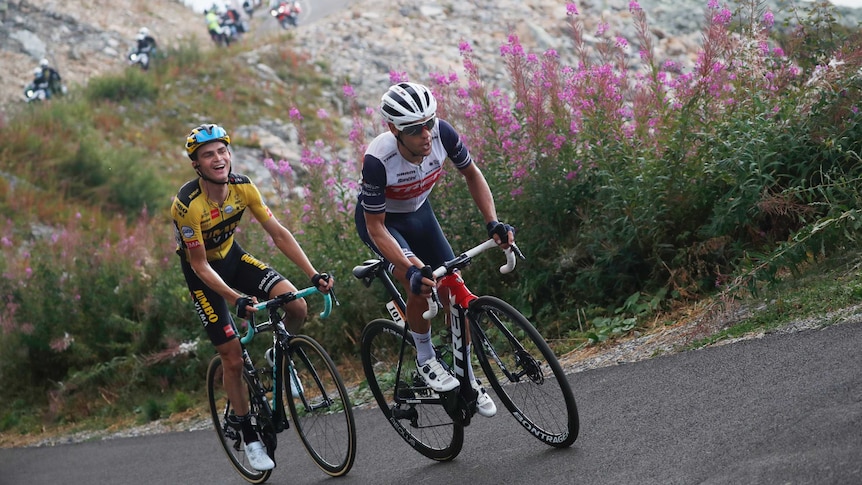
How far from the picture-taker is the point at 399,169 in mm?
6305

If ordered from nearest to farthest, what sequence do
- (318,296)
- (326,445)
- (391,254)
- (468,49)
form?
1. (391,254)
2. (326,445)
3. (468,49)
4. (318,296)

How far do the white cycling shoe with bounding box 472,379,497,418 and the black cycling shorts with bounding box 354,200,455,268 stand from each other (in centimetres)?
95

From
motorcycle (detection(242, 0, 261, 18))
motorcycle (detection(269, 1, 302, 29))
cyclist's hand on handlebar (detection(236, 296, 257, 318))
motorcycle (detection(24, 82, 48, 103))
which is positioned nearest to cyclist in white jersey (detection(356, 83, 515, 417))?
cyclist's hand on handlebar (detection(236, 296, 257, 318))

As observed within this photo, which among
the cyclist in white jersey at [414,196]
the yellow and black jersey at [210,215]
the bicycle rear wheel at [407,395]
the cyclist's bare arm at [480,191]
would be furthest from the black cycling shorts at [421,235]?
the yellow and black jersey at [210,215]

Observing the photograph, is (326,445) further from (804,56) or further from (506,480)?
(804,56)

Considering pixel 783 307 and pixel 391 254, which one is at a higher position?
pixel 391 254

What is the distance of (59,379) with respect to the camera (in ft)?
46.9

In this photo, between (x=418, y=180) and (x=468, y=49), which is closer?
(x=418, y=180)

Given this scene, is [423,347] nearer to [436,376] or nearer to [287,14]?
[436,376]

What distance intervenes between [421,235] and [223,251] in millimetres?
1725

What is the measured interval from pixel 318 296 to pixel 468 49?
3460mm

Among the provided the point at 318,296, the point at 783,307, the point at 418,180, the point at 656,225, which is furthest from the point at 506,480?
the point at 318,296

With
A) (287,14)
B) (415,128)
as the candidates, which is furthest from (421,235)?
(287,14)

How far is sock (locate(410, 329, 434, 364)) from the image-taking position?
6363 millimetres
